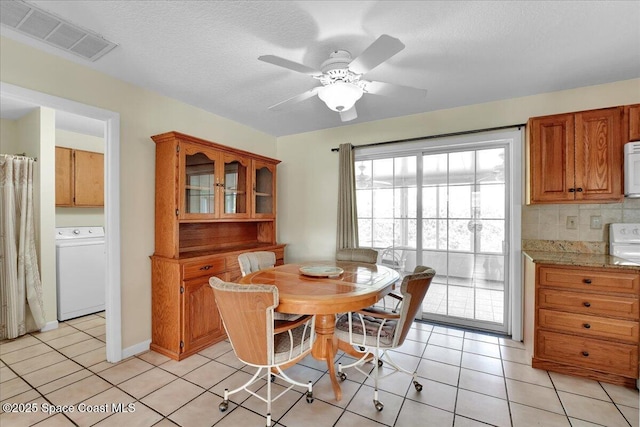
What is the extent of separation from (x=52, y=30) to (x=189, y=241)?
2053 mm

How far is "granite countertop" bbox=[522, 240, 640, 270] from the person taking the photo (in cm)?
225

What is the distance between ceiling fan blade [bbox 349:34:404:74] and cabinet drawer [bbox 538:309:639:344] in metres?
2.40

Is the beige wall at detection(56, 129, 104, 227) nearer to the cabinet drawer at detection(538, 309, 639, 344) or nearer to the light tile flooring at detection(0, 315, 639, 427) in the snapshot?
the light tile flooring at detection(0, 315, 639, 427)

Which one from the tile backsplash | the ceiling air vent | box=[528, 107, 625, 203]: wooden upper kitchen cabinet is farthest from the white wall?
the tile backsplash

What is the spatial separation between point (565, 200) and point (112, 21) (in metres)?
3.76

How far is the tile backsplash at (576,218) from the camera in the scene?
8.63ft

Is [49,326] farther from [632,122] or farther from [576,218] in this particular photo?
[632,122]

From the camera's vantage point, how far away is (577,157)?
2.56m

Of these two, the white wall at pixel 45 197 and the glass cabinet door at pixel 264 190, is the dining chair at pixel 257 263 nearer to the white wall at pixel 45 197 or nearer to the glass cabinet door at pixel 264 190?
the glass cabinet door at pixel 264 190

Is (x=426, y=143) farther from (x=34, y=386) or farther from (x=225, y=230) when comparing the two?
(x=34, y=386)

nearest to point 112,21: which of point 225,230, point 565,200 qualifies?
point 225,230

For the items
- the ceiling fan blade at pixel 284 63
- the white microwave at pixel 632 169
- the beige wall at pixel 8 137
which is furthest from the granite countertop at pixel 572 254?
the beige wall at pixel 8 137

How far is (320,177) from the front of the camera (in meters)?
4.14

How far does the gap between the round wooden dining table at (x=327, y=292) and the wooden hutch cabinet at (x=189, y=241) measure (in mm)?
711
